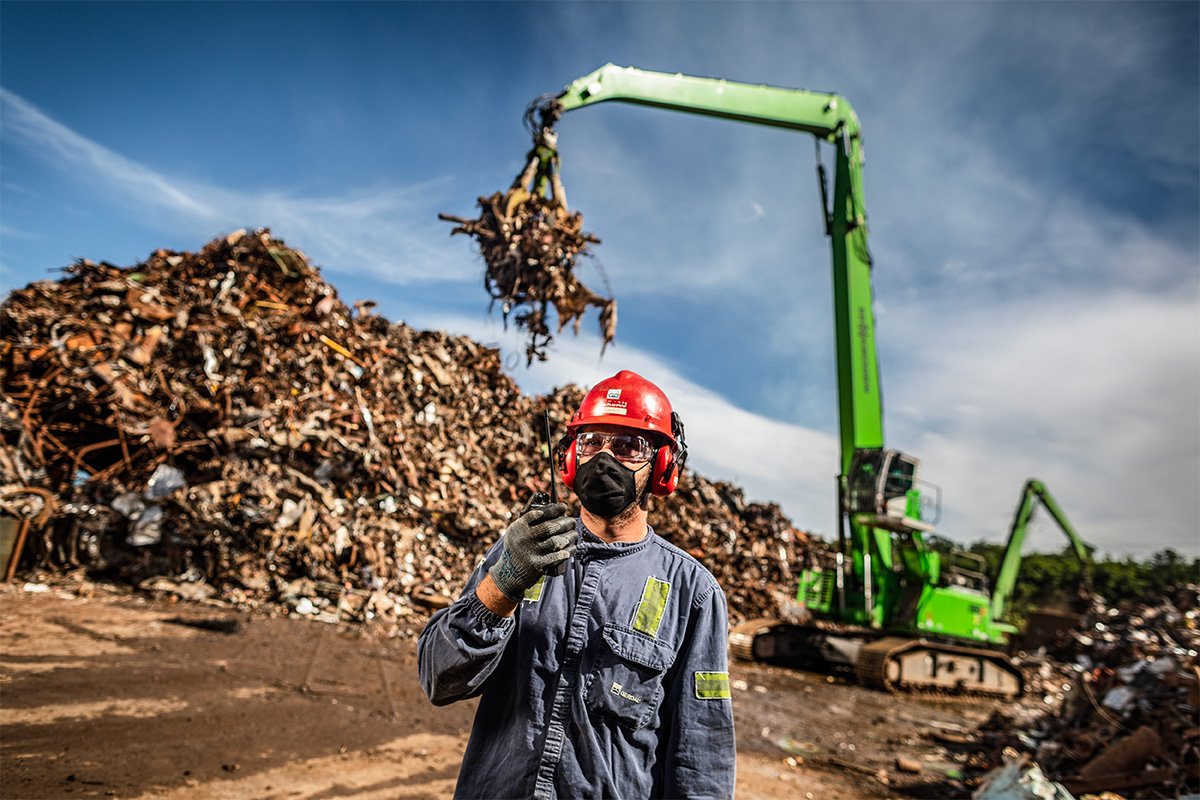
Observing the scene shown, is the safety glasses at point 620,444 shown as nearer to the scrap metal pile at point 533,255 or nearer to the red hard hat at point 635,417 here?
the red hard hat at point 635,417

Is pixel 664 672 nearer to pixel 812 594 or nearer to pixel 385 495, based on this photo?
pixel 385 495

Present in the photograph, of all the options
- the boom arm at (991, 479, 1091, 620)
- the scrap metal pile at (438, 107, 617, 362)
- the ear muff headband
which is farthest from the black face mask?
the boom arm at (991, 479, 1091, 620)

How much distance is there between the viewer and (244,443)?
8.74m

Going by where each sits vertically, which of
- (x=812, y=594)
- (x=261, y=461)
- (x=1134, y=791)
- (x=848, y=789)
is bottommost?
(x=848, y=789)

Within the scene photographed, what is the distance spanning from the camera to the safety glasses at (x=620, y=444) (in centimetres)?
193

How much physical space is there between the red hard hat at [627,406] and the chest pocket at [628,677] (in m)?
0.57

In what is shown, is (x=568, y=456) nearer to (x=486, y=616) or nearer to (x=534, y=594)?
(x=534, y=594)

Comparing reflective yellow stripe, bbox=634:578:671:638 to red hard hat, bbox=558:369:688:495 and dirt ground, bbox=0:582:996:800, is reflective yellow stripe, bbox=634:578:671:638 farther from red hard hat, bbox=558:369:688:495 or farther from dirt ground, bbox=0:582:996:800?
dirt ground, bbox=0:582:996:800

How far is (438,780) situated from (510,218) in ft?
15.6

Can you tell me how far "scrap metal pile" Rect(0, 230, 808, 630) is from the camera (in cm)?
786

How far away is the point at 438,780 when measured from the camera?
4211mm

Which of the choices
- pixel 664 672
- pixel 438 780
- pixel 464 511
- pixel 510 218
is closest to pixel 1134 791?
pixel 438 780

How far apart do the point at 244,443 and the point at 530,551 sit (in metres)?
8.50

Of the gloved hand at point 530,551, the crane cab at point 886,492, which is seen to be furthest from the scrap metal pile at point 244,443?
the gloved hand at point 530,551
